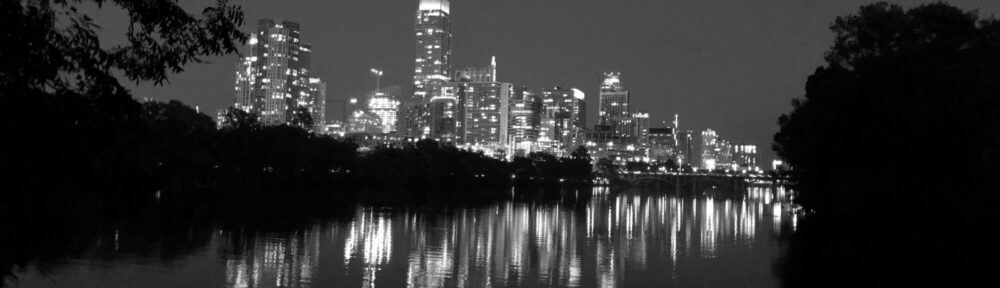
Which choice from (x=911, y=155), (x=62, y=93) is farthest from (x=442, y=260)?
(x=911, y=155)

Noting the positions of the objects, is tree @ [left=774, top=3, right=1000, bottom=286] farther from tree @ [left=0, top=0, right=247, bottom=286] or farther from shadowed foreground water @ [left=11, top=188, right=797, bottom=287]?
tree @ [left=0, top=0, right=247, bottom=286]

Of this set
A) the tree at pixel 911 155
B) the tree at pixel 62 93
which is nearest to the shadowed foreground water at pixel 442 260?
the tree at pixel 911 155

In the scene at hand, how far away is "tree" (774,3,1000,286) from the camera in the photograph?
79.6 feet

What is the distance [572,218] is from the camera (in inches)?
1608

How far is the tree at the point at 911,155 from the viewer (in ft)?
79.6

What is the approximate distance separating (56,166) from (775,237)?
28155 millimetres

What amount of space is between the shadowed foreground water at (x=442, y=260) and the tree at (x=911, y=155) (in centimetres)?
202

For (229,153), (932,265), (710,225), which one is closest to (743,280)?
(932,265)

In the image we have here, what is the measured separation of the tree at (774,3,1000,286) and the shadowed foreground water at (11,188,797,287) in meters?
2.02

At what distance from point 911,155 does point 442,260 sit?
16765mm

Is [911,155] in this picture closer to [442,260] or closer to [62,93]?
[442,260]

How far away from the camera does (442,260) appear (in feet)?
66.2

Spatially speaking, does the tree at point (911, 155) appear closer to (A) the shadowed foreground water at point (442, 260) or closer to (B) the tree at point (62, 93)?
(A) the shadowed foreground water at point (442, 260)

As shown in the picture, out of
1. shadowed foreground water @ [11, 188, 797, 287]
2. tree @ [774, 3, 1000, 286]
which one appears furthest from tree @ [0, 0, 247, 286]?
tree @ [774, 3, 1000, 286]
